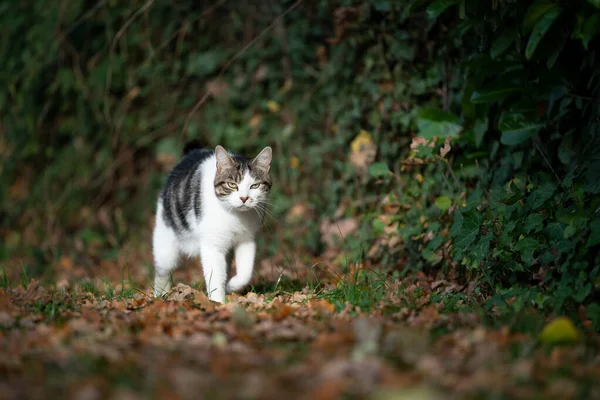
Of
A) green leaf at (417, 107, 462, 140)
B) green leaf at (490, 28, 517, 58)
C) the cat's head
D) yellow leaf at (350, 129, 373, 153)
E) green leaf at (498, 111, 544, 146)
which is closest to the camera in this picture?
green leaf at (490, 28, 517, 58)

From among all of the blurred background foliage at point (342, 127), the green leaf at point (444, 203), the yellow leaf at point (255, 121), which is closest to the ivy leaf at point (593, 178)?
the blurred background foliage at point (342, 127)

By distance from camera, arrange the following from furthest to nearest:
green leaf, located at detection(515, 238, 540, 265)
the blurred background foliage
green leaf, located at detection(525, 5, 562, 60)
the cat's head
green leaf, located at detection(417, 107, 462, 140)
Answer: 1. green leaf, located at detection(417, 107, 462, 140)
2. the cat's head
3. the blurred background foliage
4. green leaf, located at detection(515, 238, 540, 265)
5. green leaf, located at detection(525, 5, 562, 60)

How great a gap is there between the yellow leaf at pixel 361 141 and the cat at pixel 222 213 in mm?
1273

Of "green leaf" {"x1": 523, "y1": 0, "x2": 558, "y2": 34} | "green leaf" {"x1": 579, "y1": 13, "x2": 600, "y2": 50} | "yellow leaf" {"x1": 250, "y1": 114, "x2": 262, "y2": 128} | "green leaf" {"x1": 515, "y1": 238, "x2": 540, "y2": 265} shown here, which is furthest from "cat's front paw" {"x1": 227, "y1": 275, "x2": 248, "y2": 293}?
"yellow leaf" {"x1": 250, "y1": 114, "x2": 262, "y2": 128}

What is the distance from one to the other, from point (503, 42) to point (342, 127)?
2.14 metres

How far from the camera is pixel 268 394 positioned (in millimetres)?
1972

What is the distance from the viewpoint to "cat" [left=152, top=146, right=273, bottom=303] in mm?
4107

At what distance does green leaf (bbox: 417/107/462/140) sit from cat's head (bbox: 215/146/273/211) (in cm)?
118

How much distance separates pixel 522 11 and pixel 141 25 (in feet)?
14.8

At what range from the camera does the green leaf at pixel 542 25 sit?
3.17 metres

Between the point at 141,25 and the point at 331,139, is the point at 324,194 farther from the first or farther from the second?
the point at 141,25

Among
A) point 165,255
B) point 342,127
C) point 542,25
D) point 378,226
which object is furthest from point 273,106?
point 542,25

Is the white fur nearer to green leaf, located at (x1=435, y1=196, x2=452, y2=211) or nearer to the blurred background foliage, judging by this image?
the blurred background foliage

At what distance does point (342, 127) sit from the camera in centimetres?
570
